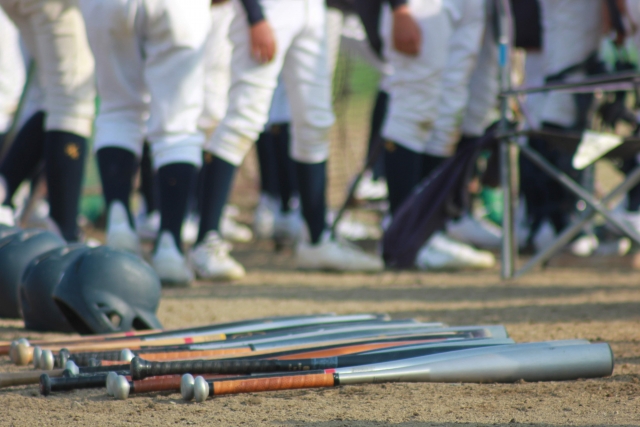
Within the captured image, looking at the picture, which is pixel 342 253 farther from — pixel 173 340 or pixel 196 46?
pixel 173 340

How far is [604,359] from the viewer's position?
6.61 ft

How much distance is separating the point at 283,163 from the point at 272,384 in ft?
12.7

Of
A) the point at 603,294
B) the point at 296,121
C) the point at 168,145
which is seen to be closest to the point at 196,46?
the point at 168,145

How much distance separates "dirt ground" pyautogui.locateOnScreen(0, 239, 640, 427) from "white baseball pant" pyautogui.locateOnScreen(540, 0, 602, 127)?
0.87 meters

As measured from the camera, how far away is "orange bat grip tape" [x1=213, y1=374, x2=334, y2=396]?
1.83m

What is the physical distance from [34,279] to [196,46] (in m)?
1.43

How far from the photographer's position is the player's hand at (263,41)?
3865 mm

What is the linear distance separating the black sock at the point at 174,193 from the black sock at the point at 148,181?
1685 mm

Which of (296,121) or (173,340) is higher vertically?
(296,121)

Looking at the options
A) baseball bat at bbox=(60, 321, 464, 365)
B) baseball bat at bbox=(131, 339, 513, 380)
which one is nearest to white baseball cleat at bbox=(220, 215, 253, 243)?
baseball bat at bbox=(60, 321, 464, 365)

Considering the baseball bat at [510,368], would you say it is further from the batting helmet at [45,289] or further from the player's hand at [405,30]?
the player's hand at [405,30]

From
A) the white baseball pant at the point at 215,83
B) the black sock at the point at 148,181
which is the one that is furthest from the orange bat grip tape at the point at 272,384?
the black sock at the point at 148,181

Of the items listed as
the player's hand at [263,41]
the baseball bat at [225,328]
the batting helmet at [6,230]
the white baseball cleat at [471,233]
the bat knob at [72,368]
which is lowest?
the white baseball cleat at [471,233]

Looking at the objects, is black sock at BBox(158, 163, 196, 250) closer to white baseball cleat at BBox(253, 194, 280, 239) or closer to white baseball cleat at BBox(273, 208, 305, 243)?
white baseball cleat at BBox(273, 208, 305, 243)
